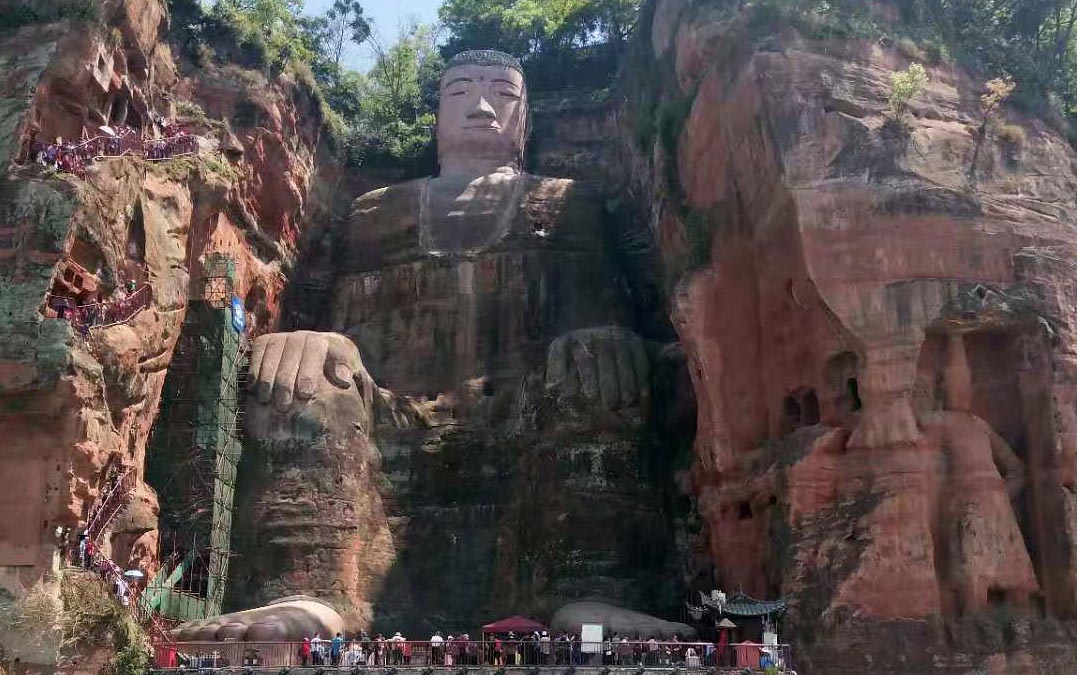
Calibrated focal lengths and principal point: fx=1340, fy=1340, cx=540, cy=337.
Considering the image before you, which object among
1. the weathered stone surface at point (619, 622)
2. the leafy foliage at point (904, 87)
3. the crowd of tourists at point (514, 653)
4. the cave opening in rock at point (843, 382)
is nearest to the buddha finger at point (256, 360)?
the crowd of tourists at point (514, 653)

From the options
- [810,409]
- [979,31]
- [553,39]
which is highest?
[553,39]

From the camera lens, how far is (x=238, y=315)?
31.2m

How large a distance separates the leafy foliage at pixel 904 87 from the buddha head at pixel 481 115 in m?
16.7

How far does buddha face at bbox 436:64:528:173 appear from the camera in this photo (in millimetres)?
42219

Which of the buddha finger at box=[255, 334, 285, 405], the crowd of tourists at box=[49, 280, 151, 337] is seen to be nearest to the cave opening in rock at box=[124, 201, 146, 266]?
the crowd of tourists at box=[49, 280, 151, 337]

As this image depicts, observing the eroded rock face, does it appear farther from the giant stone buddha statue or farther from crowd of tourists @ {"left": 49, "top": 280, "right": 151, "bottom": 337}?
crowd of tourists @ {"left": 49, "top": 280, "right": 151, "bottom": 337}

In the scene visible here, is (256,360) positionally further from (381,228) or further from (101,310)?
(381,228)

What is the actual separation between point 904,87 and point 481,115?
17556 mm

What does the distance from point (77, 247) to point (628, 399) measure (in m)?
12.4

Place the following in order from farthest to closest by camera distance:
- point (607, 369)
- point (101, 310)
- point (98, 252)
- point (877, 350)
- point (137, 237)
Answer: point (607, 369)
point (137, 237)
point (877, 350)
point (98, 252)
point (101, 310)

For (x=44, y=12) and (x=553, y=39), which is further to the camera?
(x=553, y=39)

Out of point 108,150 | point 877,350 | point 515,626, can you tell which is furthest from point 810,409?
point 108,150

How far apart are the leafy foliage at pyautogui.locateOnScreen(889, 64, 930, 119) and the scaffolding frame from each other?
49.9 feet

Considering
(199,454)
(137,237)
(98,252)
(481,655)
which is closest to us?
(481,655)
